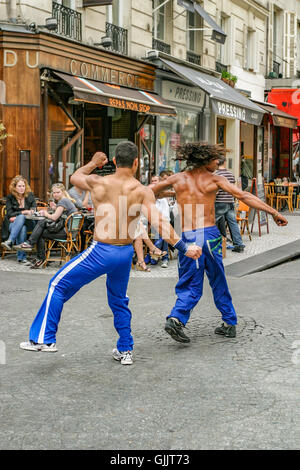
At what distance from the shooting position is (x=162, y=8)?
19000 mm

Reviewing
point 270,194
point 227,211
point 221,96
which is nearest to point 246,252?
point 227,211

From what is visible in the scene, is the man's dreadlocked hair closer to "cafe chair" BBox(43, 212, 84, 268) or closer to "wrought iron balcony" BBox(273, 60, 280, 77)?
"cafe chair" BBox(43, 212, 84, 268)

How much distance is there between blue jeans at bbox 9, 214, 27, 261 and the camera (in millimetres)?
11781

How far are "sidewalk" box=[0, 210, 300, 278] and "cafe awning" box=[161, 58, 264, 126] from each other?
→ 308 cm

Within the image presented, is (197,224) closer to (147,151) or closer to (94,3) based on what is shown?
(94,3)

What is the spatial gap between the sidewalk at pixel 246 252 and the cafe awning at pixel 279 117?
4643 mm

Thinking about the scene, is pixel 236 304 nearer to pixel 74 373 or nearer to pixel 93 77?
pixel 74 373

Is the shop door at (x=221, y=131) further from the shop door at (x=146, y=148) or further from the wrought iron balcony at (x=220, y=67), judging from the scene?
the shop door at (x=146, y=148)

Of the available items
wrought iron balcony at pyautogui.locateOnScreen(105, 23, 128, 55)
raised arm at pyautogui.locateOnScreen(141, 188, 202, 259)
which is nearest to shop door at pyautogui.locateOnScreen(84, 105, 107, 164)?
wrought iron balcony at pyautogui.locateOnScreen(105, 23, 128, 55)

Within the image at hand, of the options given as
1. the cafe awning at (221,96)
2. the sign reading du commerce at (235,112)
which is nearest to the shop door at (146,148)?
the cafe awning at (221,96)

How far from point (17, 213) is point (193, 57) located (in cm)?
1073

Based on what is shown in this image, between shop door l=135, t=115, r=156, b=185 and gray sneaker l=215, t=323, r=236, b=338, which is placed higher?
shop door l=135, t=115, r=156, b=185
